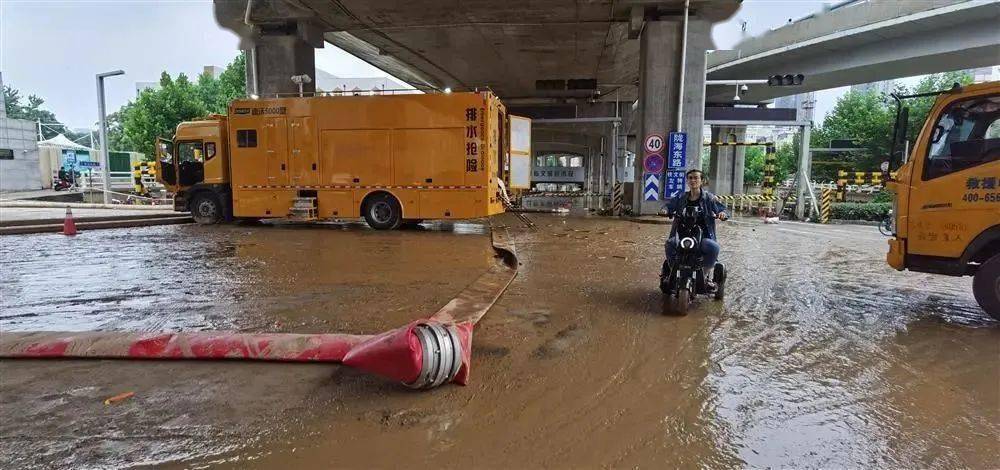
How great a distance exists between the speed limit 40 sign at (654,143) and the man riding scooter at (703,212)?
1104 cm

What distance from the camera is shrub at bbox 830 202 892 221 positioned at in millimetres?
22078

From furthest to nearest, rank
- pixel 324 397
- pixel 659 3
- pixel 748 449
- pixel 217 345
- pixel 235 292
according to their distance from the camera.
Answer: pixel 659 3 < pixel 235 292 < pixel 217 345 < pixel 324 397 < pixel 748 449

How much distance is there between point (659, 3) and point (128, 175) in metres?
42.3

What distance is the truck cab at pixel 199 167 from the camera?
13.8 meters

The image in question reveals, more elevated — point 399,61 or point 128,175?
point 399,61

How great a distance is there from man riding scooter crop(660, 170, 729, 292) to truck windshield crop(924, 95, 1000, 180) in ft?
6.60

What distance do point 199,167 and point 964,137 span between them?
626 inches

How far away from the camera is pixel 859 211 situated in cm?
2238

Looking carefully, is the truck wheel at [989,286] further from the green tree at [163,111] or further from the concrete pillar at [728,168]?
the green tree at [163,111]

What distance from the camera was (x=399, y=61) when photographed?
24781 mm

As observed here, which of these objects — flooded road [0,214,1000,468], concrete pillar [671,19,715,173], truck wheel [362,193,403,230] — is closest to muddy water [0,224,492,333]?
flooded road [0,214,1000,468]

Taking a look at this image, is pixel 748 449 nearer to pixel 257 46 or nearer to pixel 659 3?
pixel 659 3

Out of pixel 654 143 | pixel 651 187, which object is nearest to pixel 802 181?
pixel 651 187

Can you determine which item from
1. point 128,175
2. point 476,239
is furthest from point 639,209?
point 128,175
